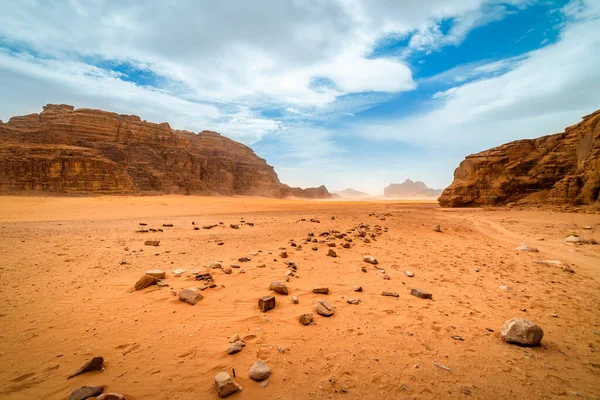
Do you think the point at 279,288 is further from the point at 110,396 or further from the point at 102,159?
the point at 102,159

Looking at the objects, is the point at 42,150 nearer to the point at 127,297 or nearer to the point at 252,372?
the point at 127,297

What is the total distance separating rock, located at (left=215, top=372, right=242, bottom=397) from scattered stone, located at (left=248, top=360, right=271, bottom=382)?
0.16 metres

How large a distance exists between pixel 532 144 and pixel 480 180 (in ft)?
16.2

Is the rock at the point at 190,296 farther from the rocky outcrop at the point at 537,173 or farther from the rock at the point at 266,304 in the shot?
the rocky outcrop at the point at 537,173

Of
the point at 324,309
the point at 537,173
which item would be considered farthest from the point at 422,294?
the point at 537,173

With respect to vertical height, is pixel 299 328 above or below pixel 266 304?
below

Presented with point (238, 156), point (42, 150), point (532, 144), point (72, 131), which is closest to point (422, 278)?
point (532, 144)

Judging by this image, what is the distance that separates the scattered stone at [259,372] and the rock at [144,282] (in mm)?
2979

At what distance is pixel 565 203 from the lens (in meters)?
16.8

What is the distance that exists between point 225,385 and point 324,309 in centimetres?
183

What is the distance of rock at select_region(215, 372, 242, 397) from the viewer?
6.80 ft

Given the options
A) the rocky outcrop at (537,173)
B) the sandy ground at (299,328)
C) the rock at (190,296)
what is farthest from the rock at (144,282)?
the rocky outcrop at (537,173)

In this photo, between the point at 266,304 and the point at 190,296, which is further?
the point at 190,296

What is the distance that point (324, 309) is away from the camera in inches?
142
